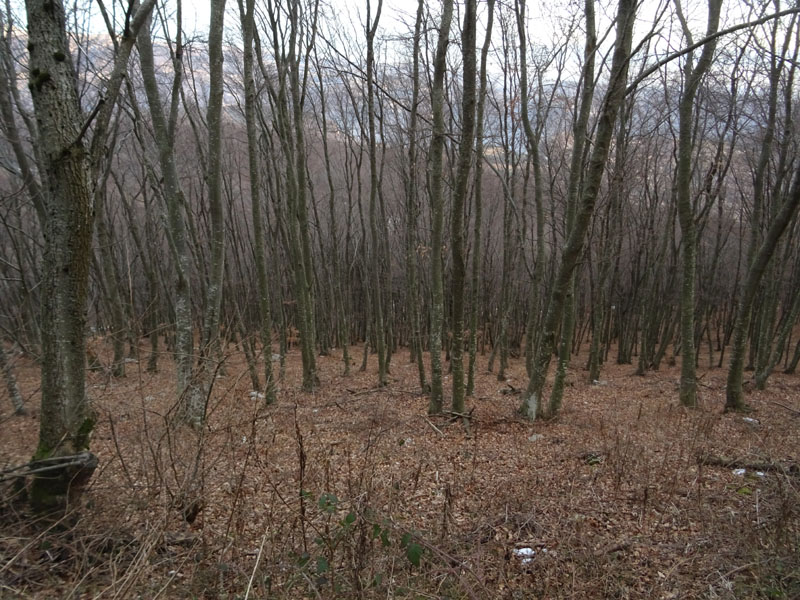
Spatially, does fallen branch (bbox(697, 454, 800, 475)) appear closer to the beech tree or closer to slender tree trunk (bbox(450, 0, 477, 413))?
slender tree trunk (bbox(450, 0, 477, 413))

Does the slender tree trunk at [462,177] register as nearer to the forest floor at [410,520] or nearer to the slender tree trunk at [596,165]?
the slender tree trunk at [596,165]

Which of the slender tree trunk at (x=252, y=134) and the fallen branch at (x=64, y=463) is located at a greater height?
the slender tree trunk at (x=252, y=134)

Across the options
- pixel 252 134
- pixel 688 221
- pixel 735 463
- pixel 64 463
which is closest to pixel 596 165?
pixel 688 221

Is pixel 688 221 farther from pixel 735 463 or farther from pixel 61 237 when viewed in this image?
pixel 61 237

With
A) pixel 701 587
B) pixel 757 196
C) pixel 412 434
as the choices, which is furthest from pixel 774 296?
pixel 701 587

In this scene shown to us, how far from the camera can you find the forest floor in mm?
2695

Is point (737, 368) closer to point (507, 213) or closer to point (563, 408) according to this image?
point (563, 408)

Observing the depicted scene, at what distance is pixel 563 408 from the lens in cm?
835

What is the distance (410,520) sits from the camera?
3889 mm

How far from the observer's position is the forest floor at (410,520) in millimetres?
2695

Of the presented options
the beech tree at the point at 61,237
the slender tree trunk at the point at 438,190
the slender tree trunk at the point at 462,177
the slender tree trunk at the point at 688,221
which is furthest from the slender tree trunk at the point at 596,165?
the beech tree at the point at 61,237

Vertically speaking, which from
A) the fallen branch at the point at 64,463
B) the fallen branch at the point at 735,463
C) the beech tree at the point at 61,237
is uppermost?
the beech tree at the point at 61,237

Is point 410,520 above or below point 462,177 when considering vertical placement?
below

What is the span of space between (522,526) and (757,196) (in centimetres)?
884
